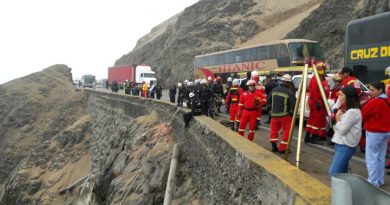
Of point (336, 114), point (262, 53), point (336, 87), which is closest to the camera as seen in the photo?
point (336, 114)

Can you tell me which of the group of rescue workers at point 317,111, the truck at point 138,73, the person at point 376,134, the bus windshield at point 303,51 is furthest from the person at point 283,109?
the truck at point 138,73

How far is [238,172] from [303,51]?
70.9ft

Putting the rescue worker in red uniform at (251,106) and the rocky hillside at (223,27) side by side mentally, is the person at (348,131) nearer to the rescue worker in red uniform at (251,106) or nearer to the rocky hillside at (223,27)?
the rescue worker in red uniform at (251,106)

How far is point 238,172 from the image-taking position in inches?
266

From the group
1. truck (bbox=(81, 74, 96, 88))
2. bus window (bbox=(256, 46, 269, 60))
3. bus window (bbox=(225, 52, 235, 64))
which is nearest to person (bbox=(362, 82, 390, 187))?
bus window (bbox=(256, 46, 269, 60))

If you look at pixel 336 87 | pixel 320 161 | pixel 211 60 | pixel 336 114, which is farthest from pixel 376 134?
pixel 211 60

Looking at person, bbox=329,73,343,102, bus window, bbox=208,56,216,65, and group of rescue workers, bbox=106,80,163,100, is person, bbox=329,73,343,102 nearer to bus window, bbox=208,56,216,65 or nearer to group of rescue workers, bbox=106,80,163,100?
group of rescue workers, bbox=106,80,163,100

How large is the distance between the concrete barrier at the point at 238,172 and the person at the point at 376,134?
1.35 meters

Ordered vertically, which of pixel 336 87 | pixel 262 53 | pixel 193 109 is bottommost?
pixel 193 109

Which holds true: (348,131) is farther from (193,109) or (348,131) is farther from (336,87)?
(193,109)

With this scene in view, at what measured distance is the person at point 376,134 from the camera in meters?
6.16

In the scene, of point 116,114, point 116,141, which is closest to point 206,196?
point 116,141

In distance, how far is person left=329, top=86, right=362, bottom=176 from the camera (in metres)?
5.63

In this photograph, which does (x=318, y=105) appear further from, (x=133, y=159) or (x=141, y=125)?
(x=141, y=125)
